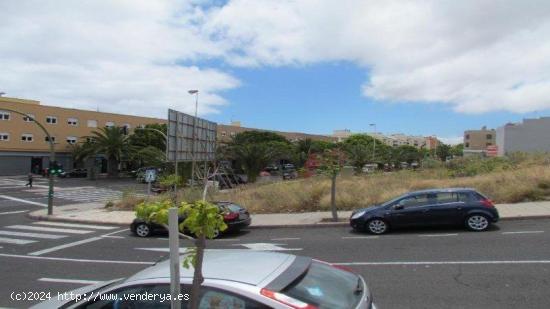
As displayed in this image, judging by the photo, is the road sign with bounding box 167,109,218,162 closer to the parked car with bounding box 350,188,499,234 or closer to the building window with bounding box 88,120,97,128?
the parked car with bounding box 350,188,499,234

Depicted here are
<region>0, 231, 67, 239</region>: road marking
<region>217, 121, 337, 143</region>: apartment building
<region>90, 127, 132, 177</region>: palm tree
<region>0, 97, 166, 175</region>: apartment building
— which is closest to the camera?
<region>0, 231, 67, 239</region>: road marking

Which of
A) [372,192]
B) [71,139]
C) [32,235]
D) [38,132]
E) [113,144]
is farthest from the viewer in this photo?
[71,139]

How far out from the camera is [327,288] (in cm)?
388

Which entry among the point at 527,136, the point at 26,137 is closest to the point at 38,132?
the point at 26,137

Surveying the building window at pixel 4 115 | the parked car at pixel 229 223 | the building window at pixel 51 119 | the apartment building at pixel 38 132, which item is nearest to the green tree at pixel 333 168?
the parked car at pixel 229 223

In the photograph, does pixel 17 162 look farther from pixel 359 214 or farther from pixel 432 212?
pixel 432 212

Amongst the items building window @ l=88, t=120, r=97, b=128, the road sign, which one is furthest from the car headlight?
building window @ l=88, t=120, r=97, b=128

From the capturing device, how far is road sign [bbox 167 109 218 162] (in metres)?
24.2

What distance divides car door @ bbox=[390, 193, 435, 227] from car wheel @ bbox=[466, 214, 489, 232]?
1.17 metres

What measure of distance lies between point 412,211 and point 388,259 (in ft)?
15.1

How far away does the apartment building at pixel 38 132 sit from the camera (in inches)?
2667

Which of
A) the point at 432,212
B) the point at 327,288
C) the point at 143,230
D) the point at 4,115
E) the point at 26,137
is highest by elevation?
the point at 4,115

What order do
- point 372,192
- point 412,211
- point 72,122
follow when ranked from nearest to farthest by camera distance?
1. point 412,211
2. point 372,192
3. point 72,122

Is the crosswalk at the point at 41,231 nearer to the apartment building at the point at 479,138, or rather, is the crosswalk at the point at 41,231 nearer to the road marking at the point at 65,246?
the road marking at the point at 65,246
